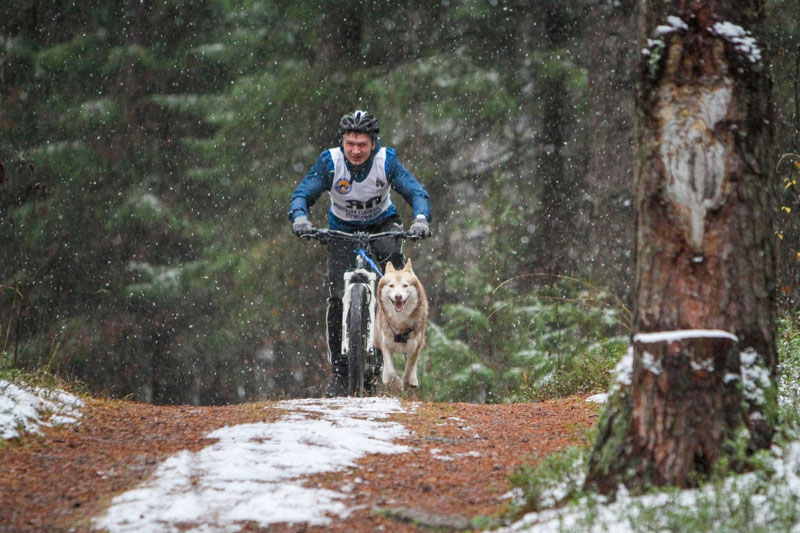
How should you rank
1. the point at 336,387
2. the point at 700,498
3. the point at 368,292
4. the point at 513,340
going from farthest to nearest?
the point at 513,340 → the point at 336,387 → the point at 368,292 → the point at 700,498

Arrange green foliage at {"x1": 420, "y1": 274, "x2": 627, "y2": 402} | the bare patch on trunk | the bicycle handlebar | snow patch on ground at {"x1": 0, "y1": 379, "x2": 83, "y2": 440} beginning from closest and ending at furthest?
1. the bare patch on trunk
2. snow patch on ground at {"x1": 0, "y1": 379, "x2": 83, "y2": 440}
3. the bicycle handlebar
4. green foliage at {"x1": 420, "y1": 274, "x2": 627, "y2": 402}

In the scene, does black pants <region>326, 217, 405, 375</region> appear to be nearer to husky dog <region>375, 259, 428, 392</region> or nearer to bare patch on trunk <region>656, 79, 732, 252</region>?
husky dog <region>375, 259, 428, 392</region>

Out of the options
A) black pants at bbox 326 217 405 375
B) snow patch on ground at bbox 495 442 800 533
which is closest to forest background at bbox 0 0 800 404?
black pants at bbox 326 217 405 375

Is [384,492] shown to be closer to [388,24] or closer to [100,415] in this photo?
[100,415]

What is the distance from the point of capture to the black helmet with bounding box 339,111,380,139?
24.3 feet

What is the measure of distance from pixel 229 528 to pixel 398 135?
11.0 metres

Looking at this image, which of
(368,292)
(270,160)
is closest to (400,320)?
(368,292)

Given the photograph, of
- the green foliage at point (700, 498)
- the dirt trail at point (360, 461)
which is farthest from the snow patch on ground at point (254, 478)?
the green foliage at point (700, 498)

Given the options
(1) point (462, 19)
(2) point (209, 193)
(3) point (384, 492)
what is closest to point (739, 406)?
(3) point (384, 492)

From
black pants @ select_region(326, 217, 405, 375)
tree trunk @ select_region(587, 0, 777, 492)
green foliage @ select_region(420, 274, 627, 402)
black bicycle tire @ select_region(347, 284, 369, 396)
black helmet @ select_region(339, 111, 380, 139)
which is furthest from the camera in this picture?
green foliage @ select_region(420, 274, 627, 402)

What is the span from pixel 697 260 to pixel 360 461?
203cm

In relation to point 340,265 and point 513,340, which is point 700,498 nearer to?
point 340,265

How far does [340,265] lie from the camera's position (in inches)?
304

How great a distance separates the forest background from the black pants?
376cm
